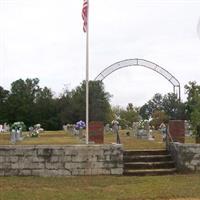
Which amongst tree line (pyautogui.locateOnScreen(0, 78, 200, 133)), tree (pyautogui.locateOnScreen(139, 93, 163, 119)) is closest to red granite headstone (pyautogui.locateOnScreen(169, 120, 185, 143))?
tree line (pyautogui.locateOnScreen(0, 78, 200, 133))

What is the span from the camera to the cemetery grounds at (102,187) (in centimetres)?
1300

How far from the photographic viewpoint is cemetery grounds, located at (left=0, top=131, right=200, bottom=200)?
1300 cm

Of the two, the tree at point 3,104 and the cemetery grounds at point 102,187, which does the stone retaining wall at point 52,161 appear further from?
the tree at point 3,104

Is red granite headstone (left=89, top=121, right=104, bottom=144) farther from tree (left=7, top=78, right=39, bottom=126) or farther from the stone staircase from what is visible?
tree (left=7, top=78, right=39, bottom=126)

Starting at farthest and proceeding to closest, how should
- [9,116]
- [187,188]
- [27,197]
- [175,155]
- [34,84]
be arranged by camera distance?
1. [34,84]
2. [9,116]
3. [175,155]
4. [187,188]
5. [27,197]

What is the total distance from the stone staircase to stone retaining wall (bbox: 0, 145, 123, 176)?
2.27 ft

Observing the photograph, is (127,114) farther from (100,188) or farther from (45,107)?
(100,188)

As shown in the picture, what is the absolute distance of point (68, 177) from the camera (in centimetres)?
1712

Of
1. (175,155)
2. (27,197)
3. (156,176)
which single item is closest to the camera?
(27,197)

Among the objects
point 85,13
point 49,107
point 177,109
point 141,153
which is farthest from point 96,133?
point 49,107

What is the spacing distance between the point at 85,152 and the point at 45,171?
4.69 feet

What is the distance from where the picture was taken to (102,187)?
48.3 ft

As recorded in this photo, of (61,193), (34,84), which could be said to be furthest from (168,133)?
(34,84)

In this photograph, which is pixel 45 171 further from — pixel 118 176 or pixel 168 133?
pixel 168 133
